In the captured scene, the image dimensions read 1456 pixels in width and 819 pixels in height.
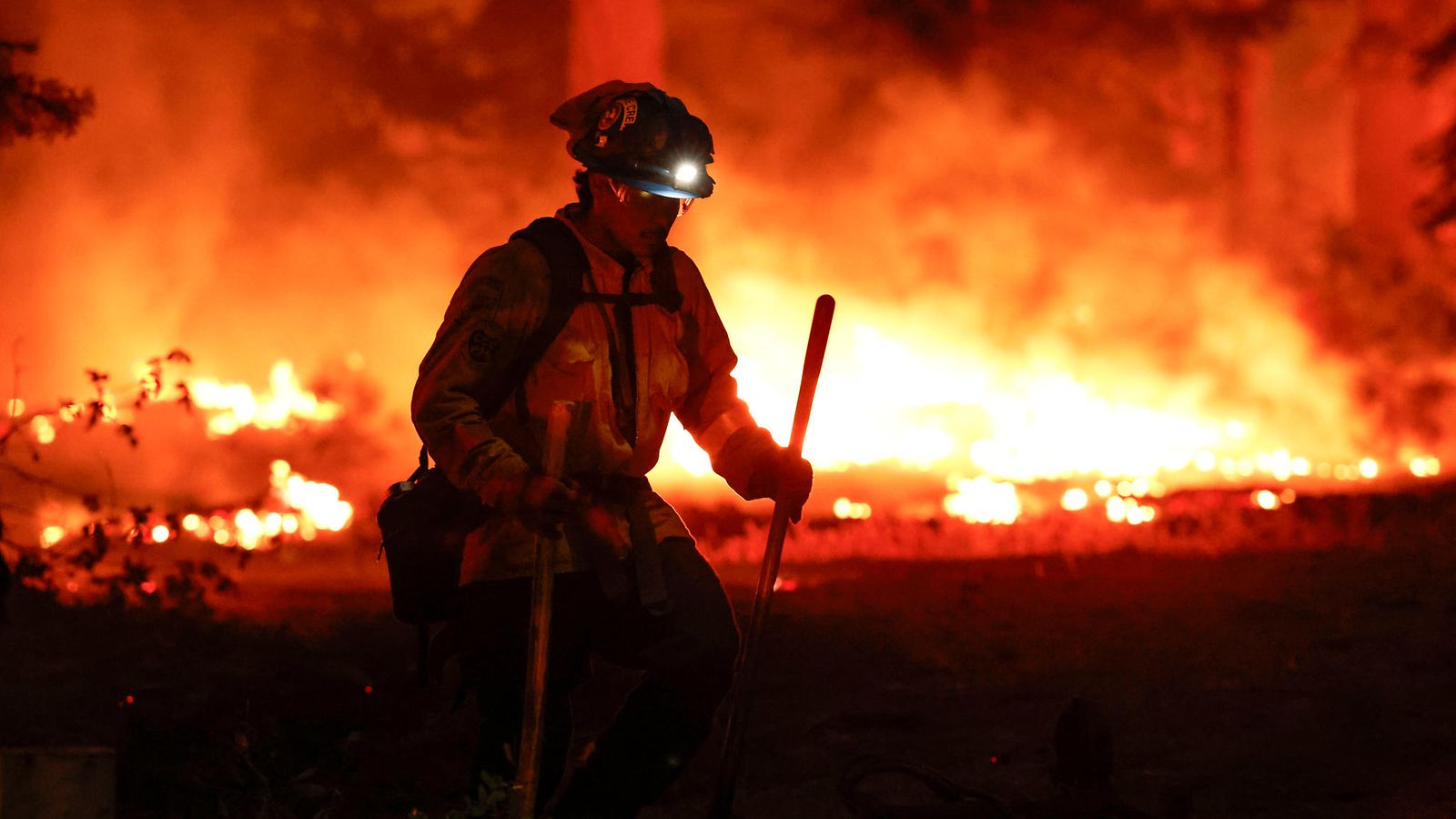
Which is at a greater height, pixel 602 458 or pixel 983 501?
pixel 983 501

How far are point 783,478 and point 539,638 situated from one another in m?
0.81

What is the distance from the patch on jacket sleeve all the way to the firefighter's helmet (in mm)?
522

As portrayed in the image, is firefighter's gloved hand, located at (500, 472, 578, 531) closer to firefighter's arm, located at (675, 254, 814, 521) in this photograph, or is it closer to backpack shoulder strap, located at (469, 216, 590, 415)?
backpack shoulder strap, located at (469, 216, 590, 415)

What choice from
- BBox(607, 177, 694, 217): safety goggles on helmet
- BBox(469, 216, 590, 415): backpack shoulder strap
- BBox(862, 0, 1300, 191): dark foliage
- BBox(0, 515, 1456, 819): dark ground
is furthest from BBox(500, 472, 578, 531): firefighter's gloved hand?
BBox(862, 0, 1300, 191): dark foliage

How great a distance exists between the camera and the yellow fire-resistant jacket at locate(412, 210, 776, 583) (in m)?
4.23

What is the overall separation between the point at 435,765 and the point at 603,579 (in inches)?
95.0

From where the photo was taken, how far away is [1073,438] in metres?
17.7

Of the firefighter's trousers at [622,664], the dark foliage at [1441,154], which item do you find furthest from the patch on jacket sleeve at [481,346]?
the dark foliage at [1441,154]

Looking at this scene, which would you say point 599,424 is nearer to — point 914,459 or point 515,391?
point 515,391

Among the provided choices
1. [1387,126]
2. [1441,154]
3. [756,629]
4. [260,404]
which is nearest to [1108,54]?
[1387,126]

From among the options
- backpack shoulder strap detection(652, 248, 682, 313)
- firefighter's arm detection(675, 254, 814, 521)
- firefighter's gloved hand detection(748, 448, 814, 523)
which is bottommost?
firefighter's gloved hand detection(748, 448, 814, 523)

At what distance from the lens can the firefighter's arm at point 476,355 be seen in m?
4.18

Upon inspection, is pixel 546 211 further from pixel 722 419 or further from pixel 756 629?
pixel 756 629

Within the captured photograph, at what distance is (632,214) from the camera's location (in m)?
4.47
